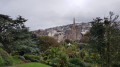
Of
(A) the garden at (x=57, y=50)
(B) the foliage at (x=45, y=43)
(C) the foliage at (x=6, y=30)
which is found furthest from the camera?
(B) the foliage at (x=45, y=43)

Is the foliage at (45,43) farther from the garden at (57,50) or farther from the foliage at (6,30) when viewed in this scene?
the foliage at (6,30)

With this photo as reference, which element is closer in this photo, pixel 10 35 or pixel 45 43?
pixel 10 35

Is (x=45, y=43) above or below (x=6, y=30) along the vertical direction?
below

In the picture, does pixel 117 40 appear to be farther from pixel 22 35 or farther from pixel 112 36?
pixel 22 35

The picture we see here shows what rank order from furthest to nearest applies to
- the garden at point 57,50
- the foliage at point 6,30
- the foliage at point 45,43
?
the foliage at point 45,43 → the foliage at point 6,30 → the garden at point 57,50

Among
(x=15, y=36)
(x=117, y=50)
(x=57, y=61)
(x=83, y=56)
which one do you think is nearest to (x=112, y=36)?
(x=117, y=50)

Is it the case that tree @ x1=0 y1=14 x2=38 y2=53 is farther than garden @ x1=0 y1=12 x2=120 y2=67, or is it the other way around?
tree @ x1=0 y1=14 x2=38 y2=53

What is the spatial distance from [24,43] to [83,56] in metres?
12.8

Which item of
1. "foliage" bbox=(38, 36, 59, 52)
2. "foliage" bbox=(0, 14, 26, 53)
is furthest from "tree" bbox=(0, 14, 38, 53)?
"foliage" bbox=(38, 36, 59, 52)

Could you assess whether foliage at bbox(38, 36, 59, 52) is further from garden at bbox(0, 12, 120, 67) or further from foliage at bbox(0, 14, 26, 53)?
foliage at bbox(0, 14, 26, 53)

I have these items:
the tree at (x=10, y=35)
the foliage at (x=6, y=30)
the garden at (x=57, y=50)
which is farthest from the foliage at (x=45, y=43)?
the foliage at (x=6, y=30)

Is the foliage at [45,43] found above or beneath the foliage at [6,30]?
beneath

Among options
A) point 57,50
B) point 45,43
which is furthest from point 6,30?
point 45,43

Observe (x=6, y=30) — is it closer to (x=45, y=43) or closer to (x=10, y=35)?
(x=10, y=35)
